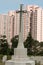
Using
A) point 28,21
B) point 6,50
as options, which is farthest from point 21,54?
point 28,21

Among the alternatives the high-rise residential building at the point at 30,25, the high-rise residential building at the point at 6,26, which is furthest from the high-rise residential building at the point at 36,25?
the high-rise residential building at the point at 6,26

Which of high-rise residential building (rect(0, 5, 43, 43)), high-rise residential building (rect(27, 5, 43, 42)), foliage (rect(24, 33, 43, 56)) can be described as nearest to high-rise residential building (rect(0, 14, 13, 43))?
high-rise residential building (rect(0, 5, 43, 43))

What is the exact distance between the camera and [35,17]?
5781 centimetres

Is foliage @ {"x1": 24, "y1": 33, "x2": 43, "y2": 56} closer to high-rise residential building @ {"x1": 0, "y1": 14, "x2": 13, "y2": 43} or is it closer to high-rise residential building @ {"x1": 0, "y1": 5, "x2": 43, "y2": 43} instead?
high-rise residential building @ {"x1": 0, "y1": 5, "x2": 43, "y2": 43}

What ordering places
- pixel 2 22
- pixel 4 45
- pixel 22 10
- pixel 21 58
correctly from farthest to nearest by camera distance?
pixel 2 22 → pixel 4 45 → pixel 22 10 → pixel 21 58

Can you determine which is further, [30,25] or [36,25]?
[30,25]

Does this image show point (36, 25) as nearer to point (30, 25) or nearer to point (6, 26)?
point (30, 25)

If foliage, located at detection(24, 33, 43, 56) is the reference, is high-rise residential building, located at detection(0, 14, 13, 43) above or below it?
above

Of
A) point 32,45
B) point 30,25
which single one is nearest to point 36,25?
point 30,25

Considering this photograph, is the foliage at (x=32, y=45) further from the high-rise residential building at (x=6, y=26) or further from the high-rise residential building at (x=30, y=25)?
Result: the high-rise residential building at (x=6, y=26)

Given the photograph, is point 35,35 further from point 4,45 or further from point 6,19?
point 4,45

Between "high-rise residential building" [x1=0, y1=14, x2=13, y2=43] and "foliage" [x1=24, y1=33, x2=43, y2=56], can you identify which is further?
"high-rise residential building" [x1=0, y1=14, x2=13, y2=43]

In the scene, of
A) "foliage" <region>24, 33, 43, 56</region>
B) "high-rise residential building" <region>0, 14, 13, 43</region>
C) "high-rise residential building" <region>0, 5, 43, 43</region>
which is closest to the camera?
"foliage" <region>24, 33, 43, 56</region>

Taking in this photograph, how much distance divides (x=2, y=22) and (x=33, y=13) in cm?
738
